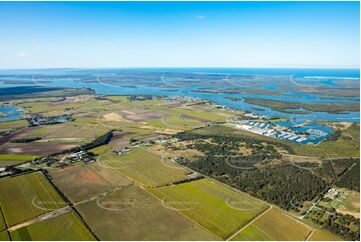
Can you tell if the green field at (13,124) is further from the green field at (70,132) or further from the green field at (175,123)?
the green field at (175,123)

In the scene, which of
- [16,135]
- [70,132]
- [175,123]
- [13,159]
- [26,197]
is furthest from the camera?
[175,123]

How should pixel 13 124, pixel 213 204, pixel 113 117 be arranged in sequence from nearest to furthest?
pixel 213 204 → pixel 13 124 → pixel 113 117

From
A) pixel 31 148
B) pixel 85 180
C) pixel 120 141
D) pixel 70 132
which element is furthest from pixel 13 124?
pixel 85 180

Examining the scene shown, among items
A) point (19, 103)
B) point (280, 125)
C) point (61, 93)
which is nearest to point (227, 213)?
point (280, 125)

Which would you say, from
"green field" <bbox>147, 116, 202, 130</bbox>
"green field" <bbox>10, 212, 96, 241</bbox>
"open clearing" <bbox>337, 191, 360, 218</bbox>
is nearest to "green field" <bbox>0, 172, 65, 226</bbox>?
"green field" <bbox>10, 212, 96, 241</bbox>

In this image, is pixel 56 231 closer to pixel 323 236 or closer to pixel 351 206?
pixel 323 236

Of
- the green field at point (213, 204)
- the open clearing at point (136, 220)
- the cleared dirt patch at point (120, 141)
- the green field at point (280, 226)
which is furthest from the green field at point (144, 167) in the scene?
the green field at point (280, 226)

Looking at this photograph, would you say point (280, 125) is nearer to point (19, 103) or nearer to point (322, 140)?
point (322, 140)
